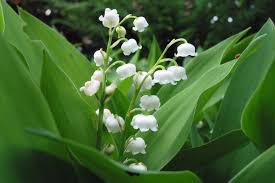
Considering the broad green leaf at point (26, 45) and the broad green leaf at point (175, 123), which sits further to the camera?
the broad green leaf at point (26, 45)

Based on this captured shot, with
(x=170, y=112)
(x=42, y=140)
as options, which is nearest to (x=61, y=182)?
(x=42, y=140)

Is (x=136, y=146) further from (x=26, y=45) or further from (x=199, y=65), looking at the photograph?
(x=199, y=65)

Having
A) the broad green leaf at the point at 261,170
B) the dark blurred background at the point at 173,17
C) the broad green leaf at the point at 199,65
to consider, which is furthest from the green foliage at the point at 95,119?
the dark blurred background at the point at 173,17

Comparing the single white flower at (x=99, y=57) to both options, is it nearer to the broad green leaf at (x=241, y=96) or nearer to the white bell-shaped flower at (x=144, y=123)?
the white bell-shaped flower at (x=144, y=123)

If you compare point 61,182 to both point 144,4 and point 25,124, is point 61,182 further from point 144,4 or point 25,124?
point 144,4

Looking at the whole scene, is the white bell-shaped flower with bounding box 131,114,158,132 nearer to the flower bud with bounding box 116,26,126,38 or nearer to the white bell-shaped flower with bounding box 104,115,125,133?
the white bell-shaped flower with bounding box 104,115,125,133

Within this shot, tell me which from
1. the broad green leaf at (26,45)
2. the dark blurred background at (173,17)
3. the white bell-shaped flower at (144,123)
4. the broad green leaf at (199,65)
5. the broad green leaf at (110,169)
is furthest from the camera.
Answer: the dark blurred background at (173,17)

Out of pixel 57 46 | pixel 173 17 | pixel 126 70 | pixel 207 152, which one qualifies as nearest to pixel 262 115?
pixel 207 152
